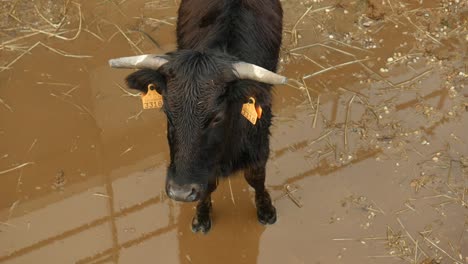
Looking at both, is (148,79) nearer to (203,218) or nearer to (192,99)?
(192,99)

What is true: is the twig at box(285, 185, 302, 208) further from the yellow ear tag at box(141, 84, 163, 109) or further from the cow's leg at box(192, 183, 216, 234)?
the yellow ear tag at box(141, 84, 163, 109)

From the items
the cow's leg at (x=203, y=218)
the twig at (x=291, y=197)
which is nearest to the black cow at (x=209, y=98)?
the cow's leg at (x=203, y=218)

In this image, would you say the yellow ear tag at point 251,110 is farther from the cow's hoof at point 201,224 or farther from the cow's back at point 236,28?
the cow's hoof at point 201,224

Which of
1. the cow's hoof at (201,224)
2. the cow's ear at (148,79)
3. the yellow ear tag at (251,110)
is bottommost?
the cow's hoof at (201,224)

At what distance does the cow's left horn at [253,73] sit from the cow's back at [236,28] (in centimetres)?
54

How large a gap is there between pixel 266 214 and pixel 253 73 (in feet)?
5.86

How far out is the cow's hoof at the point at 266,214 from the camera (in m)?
4.50

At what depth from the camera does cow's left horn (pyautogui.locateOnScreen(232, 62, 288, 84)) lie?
10.3ft

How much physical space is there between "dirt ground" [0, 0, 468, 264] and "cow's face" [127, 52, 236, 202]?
125cm

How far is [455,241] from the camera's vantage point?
175 inches

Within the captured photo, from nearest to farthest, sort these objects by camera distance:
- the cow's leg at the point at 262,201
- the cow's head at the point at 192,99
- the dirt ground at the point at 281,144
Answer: the cow's head at the point at 192,99, the cow's leg at the point at 262,201, the dirt ground at the point at 281,144

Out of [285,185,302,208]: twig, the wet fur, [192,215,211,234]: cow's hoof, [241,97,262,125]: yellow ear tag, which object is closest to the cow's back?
the wet fur

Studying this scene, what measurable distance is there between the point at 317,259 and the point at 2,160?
3.36m

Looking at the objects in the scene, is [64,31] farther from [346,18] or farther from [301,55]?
[346,18]
